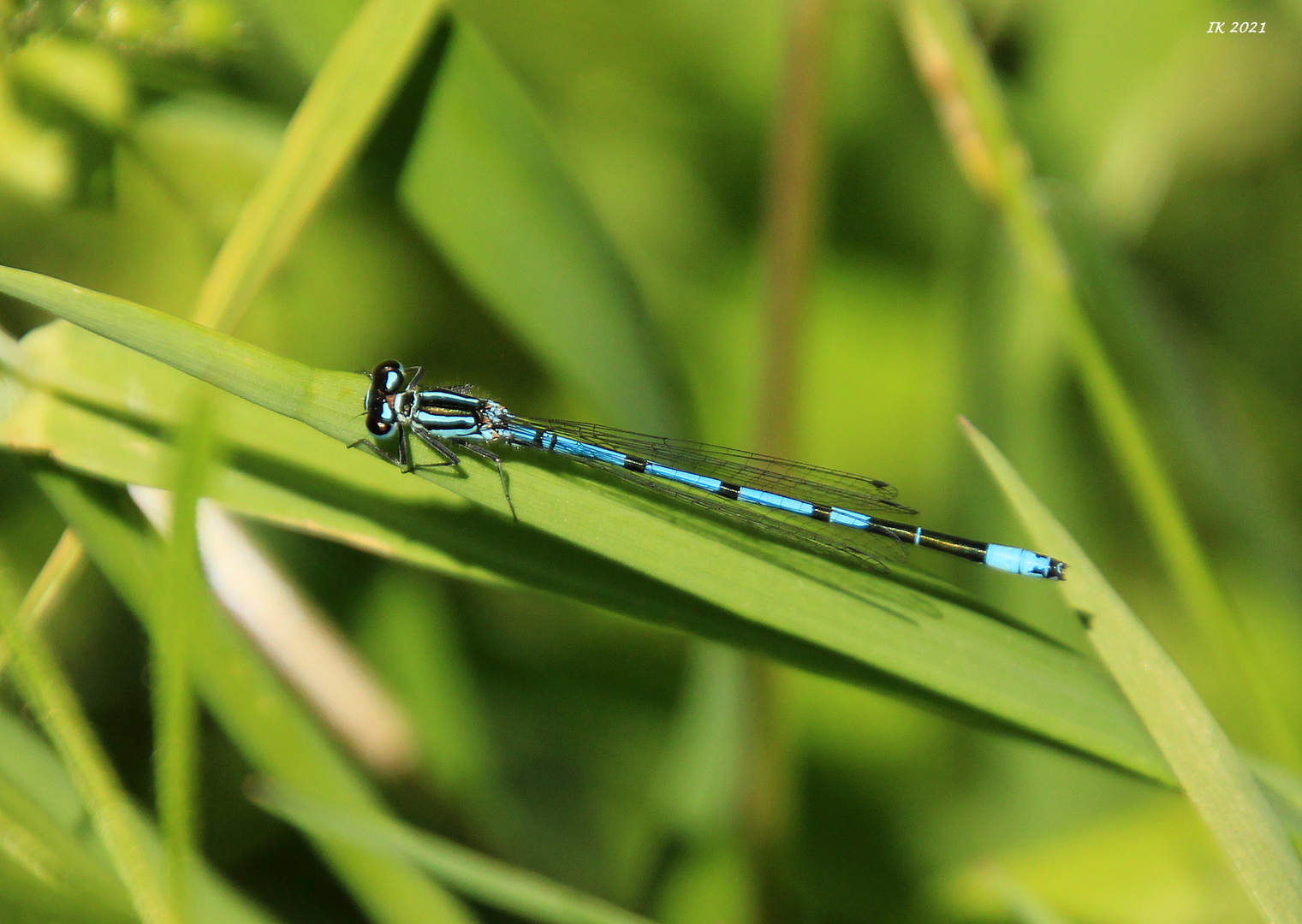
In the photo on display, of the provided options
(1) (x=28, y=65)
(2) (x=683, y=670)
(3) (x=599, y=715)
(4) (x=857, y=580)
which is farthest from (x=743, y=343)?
(1) (x=28, y=65)

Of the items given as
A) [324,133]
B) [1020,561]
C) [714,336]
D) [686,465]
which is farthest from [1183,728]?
[714,336]

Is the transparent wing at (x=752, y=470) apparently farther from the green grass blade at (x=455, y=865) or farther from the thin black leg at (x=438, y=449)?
the green grass blade at (x=455, y=865)

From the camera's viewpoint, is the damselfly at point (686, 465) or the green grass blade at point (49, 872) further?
the damselfly at point (686, 465)

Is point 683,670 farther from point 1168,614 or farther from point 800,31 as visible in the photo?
point 800,31

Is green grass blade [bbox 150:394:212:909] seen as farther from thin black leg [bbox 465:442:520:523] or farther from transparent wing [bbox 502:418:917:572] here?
transparent wing [bbox 502:418:917:572]

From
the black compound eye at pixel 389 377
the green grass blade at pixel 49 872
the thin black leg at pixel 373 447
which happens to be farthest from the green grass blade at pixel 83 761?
the black compound eye at pixel 389 377

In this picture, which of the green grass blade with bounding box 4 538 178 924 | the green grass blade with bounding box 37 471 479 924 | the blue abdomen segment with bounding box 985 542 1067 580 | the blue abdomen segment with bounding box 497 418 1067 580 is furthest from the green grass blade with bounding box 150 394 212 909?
the blue abdomen segment with bounding box 985 542 1067 580
